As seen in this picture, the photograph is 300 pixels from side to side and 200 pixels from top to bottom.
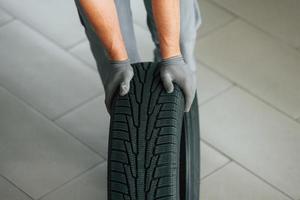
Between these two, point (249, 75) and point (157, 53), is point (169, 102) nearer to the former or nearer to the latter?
point (157, 53)

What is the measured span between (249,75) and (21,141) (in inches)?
30.5

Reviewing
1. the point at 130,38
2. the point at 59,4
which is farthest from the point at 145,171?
the point at 59,4

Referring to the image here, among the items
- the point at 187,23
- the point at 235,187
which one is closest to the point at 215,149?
the point at 235,187

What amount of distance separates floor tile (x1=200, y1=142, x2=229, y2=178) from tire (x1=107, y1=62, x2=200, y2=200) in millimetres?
463

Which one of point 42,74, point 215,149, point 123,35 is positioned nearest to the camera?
point 123,35

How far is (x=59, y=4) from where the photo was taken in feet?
9.46

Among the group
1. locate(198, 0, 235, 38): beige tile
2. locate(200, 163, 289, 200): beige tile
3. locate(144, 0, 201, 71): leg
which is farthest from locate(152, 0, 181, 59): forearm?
locate(198, 0, 235, 38): beige tile

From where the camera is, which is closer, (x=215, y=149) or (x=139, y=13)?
(x=215, y=149)

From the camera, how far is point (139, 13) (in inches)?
111

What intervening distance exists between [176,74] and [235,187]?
1.77 ft

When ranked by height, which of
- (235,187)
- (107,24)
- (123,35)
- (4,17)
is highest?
(107,24)

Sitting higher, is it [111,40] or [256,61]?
[111,40]

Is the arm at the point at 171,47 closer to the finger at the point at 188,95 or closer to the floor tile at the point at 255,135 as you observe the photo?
the finger at the point at 188,95

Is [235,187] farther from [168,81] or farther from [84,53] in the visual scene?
[84,53]
